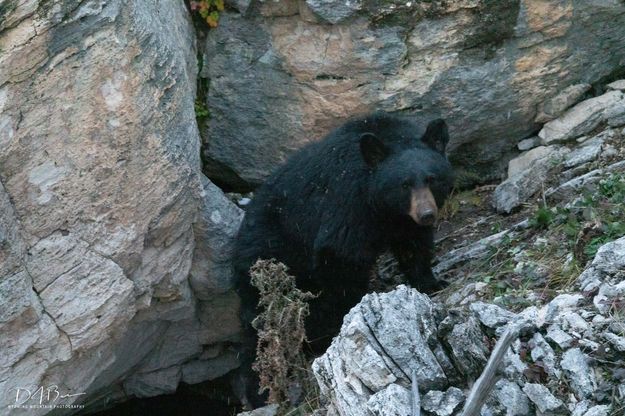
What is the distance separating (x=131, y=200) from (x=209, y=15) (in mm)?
2734

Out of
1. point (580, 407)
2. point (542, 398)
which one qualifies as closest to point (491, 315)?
point (542, 398)

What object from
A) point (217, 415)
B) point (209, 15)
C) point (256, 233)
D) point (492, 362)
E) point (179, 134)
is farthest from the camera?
point (217, 415)

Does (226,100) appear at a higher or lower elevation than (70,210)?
A: lower

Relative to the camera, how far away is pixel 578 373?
6.82m

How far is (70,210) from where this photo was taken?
821 centimetres

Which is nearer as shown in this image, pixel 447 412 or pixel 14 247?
pixel 447 412

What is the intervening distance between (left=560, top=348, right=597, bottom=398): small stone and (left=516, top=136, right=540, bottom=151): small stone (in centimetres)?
423

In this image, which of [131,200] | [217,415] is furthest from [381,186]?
[217,415]

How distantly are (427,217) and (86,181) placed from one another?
9.03ft

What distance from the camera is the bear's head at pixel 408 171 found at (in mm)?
9039

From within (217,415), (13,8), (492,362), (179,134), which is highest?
(13,8)

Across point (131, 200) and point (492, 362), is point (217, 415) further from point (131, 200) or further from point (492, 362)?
point (492, 362)

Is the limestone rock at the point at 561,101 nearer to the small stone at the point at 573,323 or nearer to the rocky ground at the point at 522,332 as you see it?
the rocky ground at the point at 522,332

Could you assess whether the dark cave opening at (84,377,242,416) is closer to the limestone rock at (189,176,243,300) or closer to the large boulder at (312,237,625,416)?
the limestone rock at (189,176,243,300)
